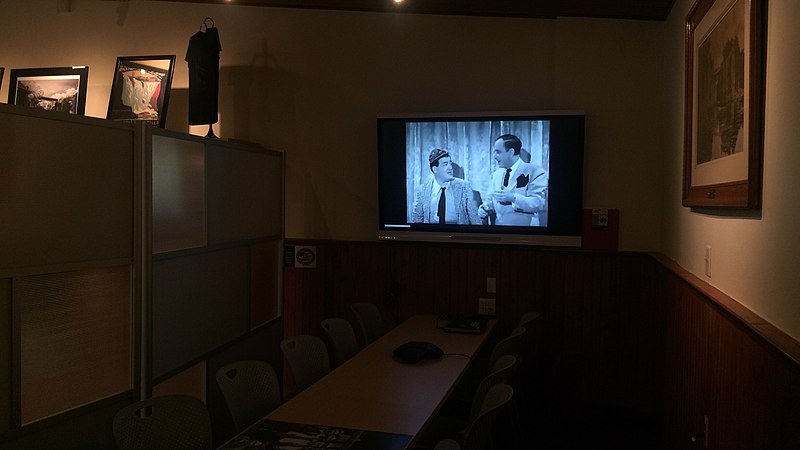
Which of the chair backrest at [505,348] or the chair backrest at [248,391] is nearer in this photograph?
the chair backrest at [248,391]

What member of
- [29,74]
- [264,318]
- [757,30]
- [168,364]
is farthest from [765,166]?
[29,74]

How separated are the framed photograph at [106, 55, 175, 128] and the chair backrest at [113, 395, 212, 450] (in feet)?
11.0

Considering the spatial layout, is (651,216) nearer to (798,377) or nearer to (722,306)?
(722,306)

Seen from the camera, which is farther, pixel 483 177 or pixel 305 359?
pixel 483 177

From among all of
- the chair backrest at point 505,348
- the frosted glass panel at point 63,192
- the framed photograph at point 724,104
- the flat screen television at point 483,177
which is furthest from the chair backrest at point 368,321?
the framed photograph at point 724,104

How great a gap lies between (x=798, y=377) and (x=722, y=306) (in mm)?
793

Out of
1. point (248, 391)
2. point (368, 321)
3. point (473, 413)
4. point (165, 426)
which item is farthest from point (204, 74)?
point (473, 413)

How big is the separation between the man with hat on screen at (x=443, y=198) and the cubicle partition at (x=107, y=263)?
4.97 feet

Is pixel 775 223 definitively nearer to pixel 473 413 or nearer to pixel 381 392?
pixel 473 413

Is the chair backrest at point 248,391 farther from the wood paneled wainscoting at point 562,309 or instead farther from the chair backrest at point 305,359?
the wood paneled wainscoting at point 562,309

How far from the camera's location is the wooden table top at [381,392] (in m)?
2.62

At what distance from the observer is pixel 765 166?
2021mm

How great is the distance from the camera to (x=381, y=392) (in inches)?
118

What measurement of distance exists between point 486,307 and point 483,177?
3.43 feet
